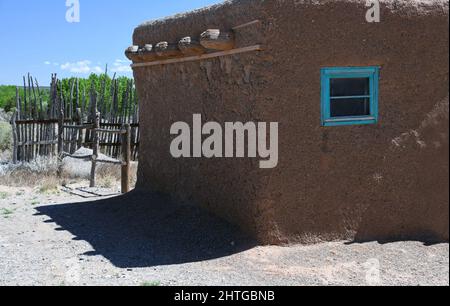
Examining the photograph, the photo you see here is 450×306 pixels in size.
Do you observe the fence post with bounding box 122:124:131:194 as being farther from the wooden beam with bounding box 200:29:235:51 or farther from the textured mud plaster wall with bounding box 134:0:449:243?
the wooden beam with bounding box 200:29:235:51

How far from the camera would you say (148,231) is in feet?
23.6

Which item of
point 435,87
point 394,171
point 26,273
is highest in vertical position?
point 435,87

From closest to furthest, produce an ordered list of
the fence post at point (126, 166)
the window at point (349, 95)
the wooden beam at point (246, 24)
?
the wooden beam at point (246, 24) < the window at point (349, 95) < the fence post at point (126, 166)

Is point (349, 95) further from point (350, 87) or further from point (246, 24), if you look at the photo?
point (246, 24)

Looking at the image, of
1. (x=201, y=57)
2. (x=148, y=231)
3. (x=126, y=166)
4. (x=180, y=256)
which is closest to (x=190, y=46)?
(x=201, y=57)

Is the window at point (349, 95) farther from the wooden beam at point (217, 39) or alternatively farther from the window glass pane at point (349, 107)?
the wooden beam at point (217, 39)

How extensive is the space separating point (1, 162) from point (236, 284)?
9.76 meters

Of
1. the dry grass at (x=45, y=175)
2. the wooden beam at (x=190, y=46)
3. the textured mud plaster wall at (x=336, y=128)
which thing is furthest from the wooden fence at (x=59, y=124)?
the textured mud plaster wall at (x=336, y=128)

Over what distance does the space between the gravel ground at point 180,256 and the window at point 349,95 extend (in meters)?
1.33

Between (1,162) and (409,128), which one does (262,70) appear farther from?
(1,162)

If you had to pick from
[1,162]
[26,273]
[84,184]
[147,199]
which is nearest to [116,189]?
[84,184]

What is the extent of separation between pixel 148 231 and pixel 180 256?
114cm

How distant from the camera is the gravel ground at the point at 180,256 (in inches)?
209
